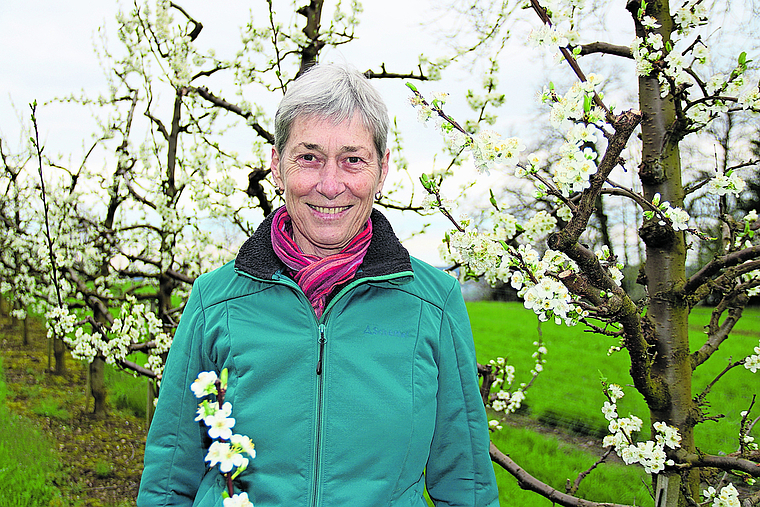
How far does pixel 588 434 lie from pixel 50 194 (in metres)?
8.74

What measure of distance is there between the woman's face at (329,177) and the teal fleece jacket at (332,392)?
0.48ft

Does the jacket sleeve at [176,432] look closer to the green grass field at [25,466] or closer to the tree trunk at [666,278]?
the tree trunk at [666,278]

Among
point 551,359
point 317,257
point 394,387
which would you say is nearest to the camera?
point 394,387

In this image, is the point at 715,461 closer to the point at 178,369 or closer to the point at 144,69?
the point at 178,369

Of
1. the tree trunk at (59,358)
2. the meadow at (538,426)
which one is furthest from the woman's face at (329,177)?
the tree trunk at (59,358)

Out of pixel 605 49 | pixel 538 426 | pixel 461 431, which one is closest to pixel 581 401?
pixel 538 426

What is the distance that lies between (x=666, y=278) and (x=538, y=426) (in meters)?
5.83

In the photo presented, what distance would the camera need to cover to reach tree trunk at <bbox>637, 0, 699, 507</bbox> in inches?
94.4

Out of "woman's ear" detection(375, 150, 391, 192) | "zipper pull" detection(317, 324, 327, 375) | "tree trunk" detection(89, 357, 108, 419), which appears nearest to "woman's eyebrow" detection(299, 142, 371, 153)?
"woman's ear" detection(375, 150, 391, 192)

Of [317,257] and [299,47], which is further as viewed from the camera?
[299,47]

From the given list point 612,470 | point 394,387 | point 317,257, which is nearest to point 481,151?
point 317,257

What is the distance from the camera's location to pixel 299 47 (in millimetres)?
4383

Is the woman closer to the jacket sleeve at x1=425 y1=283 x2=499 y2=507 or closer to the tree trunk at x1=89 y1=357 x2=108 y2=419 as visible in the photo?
the jacket sleeve at x1=425 y1=283 x2=499 y2=507

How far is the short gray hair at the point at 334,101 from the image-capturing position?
5.04 ft
